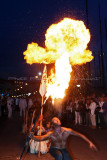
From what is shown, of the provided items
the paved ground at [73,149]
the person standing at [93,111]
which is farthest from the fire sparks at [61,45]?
the person standing at [93,111]

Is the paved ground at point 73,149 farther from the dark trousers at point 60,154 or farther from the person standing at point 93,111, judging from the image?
the person standing at point 93,111

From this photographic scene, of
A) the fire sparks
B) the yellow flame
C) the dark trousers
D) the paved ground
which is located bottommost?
the paved ground

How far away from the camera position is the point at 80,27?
33.6 ft

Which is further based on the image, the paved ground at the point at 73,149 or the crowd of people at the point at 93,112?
the crowd of people at the point at 93,112

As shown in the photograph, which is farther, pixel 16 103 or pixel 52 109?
pixel 16 103

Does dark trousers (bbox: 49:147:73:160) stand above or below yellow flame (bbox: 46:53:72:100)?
below

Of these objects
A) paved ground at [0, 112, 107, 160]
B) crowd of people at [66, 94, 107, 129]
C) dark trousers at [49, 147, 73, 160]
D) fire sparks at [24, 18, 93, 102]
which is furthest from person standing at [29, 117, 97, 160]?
crowd of people at [66, 94, 107, 129]

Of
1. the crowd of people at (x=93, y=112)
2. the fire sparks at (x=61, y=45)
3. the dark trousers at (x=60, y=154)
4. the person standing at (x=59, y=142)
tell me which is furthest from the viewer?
the crowd of people at (x=93, y=112)

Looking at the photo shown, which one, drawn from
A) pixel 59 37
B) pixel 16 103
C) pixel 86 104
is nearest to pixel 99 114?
pixel 86 104

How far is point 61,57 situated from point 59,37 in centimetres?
160

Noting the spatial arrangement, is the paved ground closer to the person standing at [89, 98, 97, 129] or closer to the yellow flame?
the yellow flame

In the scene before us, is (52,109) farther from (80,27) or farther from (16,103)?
(16,103)

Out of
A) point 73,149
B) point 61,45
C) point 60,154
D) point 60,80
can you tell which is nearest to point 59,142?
point 60,154

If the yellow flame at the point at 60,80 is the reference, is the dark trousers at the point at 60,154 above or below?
below
